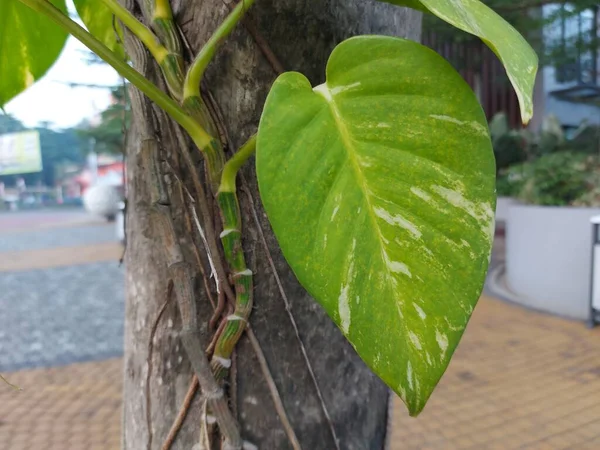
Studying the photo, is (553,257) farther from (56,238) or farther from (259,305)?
(56,238)

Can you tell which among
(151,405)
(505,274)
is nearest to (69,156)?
(505,274)

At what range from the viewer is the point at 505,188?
588 cm

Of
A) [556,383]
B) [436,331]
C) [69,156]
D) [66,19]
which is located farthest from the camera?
[69,156]

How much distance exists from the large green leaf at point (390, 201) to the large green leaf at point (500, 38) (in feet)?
0.14

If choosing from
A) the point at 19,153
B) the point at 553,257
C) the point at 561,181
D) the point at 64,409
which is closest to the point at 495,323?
the point at 553,257

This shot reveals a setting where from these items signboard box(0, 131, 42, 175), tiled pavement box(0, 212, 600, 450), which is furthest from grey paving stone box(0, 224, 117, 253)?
tiled pavement box(0, 212, 600, 450)

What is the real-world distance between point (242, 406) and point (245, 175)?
26 centimetres

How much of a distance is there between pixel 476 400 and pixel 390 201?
6.75 feet

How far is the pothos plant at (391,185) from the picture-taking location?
0.36 meters

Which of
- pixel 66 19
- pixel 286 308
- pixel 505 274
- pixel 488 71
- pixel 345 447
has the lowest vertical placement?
pixel 505 274

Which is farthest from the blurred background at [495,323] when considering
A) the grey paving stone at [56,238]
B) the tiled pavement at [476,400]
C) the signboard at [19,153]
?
the signboard at [19,153]

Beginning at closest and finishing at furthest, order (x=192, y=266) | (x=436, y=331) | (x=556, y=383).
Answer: (x=436, y=331) < (x=192, y=266) < (x=556, y=383)

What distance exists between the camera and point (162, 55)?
508mm

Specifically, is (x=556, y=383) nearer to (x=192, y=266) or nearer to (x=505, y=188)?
(x=192, y=266)
